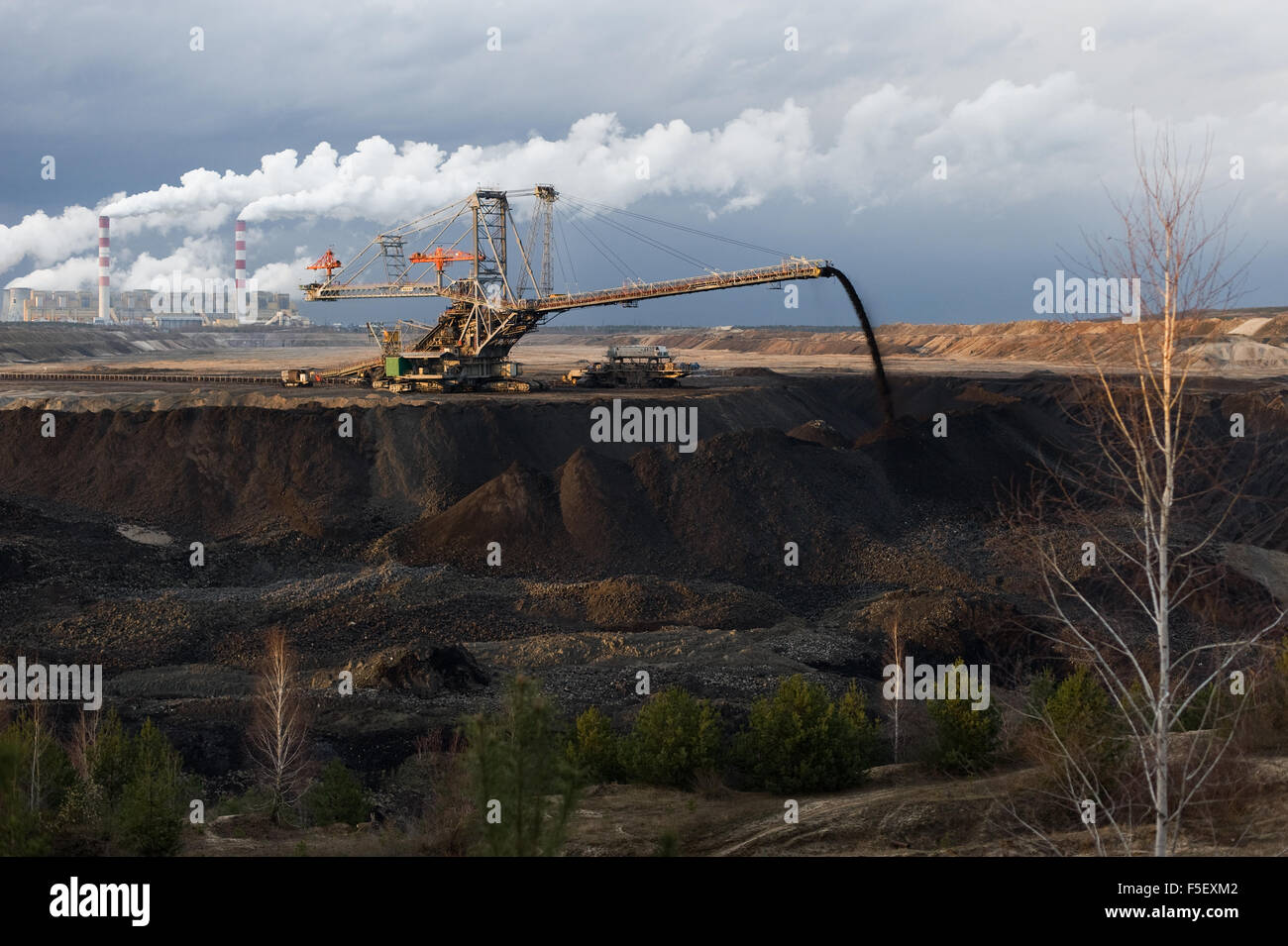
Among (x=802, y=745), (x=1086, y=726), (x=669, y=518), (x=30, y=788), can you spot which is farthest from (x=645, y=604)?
(x=30, y=788)

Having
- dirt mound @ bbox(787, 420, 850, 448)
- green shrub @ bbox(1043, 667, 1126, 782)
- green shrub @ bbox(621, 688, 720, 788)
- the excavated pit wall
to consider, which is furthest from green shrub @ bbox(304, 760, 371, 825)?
dirt mound @ bbox(787, 420, 850, 448)

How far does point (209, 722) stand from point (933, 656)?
16.2 m

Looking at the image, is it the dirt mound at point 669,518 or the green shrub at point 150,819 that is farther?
the dirt mound at point 669,518

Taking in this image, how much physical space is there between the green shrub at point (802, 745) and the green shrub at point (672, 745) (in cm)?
65

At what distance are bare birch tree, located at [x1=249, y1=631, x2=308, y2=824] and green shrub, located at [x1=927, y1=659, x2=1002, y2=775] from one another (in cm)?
1037

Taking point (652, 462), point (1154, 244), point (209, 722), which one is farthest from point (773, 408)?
point (1154, 244)

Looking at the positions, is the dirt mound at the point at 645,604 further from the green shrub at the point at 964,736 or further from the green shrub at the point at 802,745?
the green shrub at the point at 964,736

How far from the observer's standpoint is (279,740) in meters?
17.5

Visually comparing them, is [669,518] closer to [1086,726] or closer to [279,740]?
[279,740]

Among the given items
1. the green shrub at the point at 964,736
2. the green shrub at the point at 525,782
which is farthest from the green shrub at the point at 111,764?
the green shrub at the point at 964,736

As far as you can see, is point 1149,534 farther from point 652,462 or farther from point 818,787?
point 652,462

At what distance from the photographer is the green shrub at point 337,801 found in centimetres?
1752

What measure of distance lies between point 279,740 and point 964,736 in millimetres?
10714
